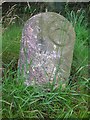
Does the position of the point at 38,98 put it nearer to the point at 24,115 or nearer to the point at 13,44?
the point at 24,115

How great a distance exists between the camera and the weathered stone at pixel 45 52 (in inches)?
124

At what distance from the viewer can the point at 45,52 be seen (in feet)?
10.3

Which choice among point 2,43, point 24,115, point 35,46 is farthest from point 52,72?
point 2,43

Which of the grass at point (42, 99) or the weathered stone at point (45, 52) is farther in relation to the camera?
the weathered stone at point (45, 52)

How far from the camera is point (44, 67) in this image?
10.3 feet

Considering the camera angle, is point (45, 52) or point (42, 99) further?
point (45, 52)

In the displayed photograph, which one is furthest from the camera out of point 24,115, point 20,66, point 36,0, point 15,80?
point 36,0

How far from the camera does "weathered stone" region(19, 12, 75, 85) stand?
3143 millimetres

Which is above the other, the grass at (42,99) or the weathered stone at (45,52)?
the weathered stone at (45,52)

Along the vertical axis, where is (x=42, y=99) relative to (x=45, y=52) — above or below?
below

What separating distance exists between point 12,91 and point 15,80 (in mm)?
179

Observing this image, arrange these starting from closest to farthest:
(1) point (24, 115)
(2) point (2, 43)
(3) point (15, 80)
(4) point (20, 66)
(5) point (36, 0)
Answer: (1) point (24, 115) → (3) point (15, 80) → (4) point (20, 66) → (2) point (2, 43) → (5) point (36, 0)

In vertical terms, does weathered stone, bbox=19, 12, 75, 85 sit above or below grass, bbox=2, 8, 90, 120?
above

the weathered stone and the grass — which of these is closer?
the grass
